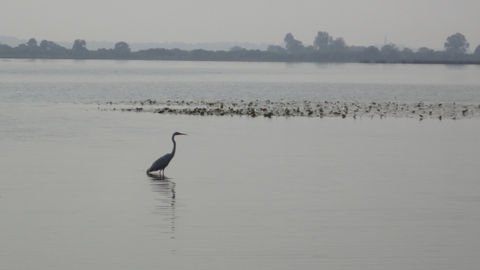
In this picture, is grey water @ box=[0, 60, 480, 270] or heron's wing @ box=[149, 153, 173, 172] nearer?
grey water @ box=[0, 60, 480, 270]

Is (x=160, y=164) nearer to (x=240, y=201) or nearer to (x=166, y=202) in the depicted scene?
(x=166, y=202)

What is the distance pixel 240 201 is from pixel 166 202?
150 centimetres

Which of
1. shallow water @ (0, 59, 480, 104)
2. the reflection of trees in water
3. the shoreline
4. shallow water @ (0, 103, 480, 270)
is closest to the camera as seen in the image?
shallow water @ (0, 103, 480, 270)

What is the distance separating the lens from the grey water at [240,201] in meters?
13.8

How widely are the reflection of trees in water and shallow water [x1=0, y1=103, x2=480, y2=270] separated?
2 centimetres

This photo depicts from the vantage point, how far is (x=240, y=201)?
18.4 metres

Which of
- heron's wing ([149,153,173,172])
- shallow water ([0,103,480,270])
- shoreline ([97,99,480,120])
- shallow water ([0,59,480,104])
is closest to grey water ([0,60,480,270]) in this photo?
shallow water ([0,103,480,270])

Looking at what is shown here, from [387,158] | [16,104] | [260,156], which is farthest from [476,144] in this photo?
[16,104]

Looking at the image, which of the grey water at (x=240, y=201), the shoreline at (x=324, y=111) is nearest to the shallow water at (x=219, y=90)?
the shoreline at (x=324, y=111)

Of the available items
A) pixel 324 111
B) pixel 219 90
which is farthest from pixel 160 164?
pixel 219 90

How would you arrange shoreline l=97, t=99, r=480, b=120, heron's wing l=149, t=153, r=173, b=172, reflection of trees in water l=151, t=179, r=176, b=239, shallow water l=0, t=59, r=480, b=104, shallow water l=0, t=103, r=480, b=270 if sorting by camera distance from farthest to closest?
shallow water l=0, t=59, r=480, b=104 < shoreline l=97, t=99, r=480, b=120 < heron's wing l=149, t=153, r=173, b=172 < reflection of trees in water l=151, t=179, r=176, b=239 < shallow water l=0, t=103, r=480, b=270

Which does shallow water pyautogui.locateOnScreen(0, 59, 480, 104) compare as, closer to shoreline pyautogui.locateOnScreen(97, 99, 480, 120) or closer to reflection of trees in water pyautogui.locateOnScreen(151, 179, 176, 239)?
shoreline pyautogui.locateOnScreen(97, 99, 480, 120)

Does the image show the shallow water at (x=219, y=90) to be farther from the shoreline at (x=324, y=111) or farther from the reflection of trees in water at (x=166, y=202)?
the reflection of trees in water at (x=166, y=202)

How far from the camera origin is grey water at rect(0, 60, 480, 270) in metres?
13.8
